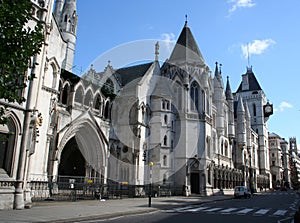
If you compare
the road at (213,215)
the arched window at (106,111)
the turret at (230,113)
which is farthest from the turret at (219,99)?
the road at (213,215)

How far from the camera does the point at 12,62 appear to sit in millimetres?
8453

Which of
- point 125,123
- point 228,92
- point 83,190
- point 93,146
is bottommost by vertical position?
point 83,190

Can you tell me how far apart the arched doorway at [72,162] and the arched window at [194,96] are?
16490 millimetres

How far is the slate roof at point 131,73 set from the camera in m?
39.5

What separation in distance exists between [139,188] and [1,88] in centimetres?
2509

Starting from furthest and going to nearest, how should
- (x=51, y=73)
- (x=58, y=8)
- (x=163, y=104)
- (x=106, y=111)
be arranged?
(x=163, y=104)
(x=58, y=8)
(x=106, y=111)
(x=51, y=73)

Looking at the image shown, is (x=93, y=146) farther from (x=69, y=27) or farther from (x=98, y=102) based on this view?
(x=69, y=27)

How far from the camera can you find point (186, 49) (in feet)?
137

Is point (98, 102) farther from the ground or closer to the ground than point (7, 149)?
farther from the ground

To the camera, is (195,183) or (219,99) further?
(219,99)

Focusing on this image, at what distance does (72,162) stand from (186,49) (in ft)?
74.4

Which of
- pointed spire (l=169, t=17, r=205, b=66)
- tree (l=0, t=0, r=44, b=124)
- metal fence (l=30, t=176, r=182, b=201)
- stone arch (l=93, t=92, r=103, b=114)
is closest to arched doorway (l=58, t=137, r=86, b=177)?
metal fence (l=30, t=176, r=182, b=201)

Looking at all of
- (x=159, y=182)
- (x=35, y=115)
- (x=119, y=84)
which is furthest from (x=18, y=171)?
(x=119, y=84)

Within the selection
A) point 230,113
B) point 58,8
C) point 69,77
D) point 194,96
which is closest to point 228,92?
point 230,113
